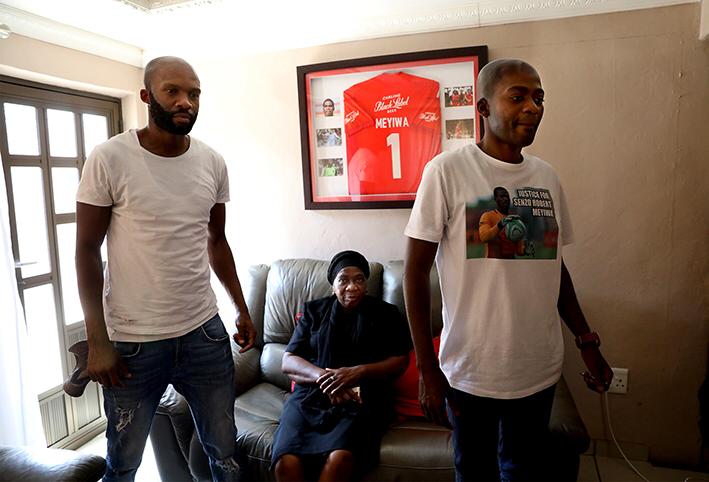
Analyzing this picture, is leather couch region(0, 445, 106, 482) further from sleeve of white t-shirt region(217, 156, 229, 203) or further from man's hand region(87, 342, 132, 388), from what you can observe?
sleeve of white t-shirt region(217, 156, 229, 203)

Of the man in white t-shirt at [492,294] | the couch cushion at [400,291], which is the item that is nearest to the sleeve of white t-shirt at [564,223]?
the man in white t-shirt at [492,294]

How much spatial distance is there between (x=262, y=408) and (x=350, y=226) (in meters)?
1.02

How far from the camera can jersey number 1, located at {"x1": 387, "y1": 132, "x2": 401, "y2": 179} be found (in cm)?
241

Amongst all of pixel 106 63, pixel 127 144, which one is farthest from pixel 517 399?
pixel 106 63

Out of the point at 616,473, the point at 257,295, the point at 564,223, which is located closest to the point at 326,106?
the point at 257,295

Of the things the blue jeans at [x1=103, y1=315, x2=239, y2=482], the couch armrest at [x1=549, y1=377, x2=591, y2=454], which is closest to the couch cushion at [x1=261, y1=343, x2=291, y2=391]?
the blue jeans at [x1=103, y1=315, x2=239, y2=482]

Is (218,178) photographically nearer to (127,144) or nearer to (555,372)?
(127,144)

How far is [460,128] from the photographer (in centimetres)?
233

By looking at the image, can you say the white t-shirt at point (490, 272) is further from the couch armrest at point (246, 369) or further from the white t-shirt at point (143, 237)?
the couch armrest at point (246, 369)

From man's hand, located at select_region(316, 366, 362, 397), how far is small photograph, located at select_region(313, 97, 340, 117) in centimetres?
135

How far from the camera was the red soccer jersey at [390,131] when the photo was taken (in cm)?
235

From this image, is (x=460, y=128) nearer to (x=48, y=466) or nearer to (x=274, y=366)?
(x=274, y=366)

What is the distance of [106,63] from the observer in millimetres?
2584

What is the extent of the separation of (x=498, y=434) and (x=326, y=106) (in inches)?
73.0
